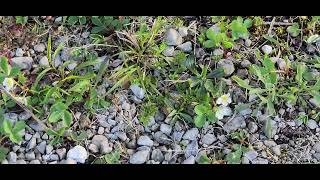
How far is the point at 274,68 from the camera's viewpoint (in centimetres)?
284

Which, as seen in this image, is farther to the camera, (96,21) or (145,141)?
(96,21)

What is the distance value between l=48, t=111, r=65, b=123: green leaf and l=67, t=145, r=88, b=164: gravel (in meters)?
0.15

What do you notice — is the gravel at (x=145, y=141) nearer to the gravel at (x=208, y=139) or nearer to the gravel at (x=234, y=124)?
the gravel at (x=208, y=139)

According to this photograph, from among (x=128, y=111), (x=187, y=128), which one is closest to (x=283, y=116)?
(x=187, y=128)

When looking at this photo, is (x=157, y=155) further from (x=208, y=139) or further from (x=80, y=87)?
(x=80, y=87)

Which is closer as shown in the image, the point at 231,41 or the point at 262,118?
Result: the point at 262,118

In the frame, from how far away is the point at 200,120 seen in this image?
8.80 ft

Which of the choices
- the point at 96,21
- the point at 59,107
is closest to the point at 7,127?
the point at 59,107

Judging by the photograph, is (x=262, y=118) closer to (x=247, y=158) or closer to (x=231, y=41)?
(x=247, y=158)

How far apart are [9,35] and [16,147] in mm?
612

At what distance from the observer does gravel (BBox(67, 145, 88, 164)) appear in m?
2.64

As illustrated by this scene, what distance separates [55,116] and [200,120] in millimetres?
634

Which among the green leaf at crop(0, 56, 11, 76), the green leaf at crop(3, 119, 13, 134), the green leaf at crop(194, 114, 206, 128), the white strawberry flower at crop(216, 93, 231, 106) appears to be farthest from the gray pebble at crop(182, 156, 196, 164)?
the green leaf at crop(0, 56, 11, 76)

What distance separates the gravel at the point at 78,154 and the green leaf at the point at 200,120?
495mm
